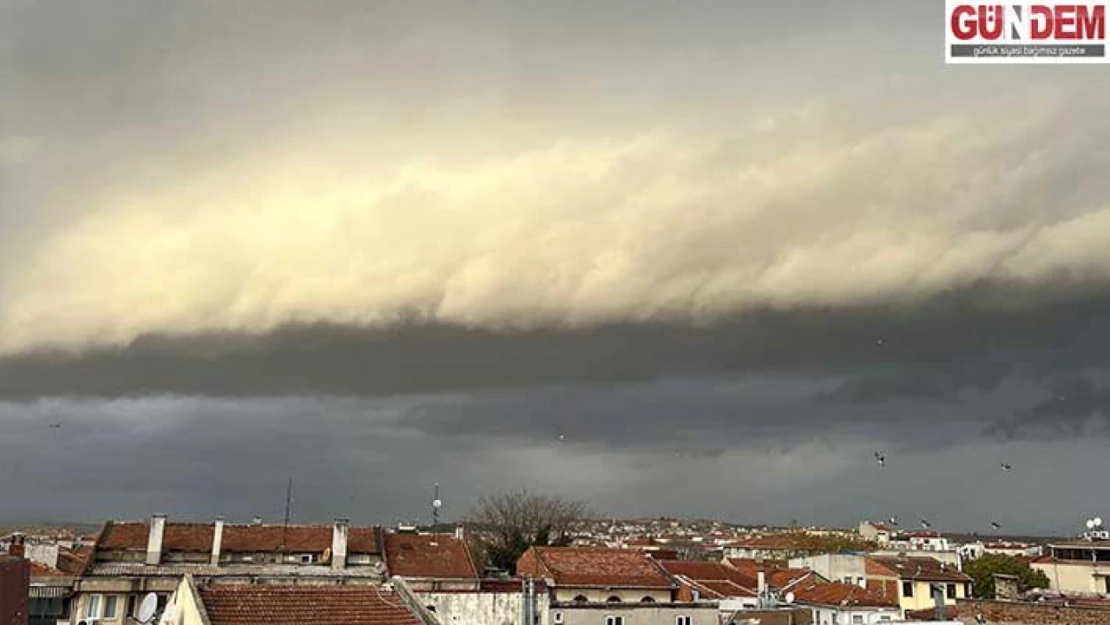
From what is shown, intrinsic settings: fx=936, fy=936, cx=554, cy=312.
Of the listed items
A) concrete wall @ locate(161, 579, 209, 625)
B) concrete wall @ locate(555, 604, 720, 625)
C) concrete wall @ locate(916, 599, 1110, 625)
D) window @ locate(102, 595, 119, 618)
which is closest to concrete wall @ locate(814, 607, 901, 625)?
concrete wall @ locate(555, 604, 720, 625)

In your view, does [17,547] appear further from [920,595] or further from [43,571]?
[920,595]

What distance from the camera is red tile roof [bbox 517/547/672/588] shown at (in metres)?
75.2

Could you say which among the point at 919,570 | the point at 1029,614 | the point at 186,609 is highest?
A: the point at 919,570

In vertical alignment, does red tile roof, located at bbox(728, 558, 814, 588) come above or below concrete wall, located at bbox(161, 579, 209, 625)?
above

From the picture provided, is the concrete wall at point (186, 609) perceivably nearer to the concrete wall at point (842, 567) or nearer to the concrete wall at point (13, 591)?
the concrete wall at point (13, 591)

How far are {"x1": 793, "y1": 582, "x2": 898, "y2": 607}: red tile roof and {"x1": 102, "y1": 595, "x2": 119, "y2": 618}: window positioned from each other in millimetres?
50800

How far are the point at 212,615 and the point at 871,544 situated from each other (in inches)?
6852

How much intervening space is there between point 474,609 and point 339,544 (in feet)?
43.4

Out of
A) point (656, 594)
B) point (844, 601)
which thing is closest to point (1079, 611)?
point (844, 601)

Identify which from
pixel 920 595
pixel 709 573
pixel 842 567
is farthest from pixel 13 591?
pixel 920 595

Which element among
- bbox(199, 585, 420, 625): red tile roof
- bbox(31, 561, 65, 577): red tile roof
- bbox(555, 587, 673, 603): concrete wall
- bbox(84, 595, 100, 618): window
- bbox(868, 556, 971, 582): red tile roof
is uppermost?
bbox(868, 556, 971, 582): red tile roof

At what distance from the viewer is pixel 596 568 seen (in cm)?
7756

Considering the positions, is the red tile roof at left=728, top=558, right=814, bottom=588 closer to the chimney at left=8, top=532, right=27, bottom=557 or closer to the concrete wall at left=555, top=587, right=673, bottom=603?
the concrete wall at left=555, top=587, right=673, bottom=603

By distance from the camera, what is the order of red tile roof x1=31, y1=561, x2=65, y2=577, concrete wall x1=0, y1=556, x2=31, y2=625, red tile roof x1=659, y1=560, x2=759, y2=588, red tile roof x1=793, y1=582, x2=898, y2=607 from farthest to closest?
red tile roof x1=659, y1=560, x2=759, y2=588 < red tile roof x1=793, y1=582, x2=898, y2=607 < red tile roof x1=31, y1=561, x2=65, y2=577 < concrete wall x1=0, y1=556, x2=31, y2=625
